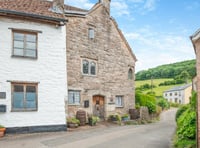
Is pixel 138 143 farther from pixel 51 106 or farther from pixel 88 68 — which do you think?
pixel 88 68

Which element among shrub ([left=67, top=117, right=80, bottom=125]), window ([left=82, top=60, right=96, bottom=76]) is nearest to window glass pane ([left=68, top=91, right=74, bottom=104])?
Result: shrub ([left=67, top=117, right=80, bottom=125])

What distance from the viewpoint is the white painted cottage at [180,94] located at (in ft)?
225

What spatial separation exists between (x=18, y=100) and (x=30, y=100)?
71 centimetres

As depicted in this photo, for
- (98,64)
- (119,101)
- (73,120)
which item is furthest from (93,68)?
(73,120)

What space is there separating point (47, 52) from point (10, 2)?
4089 mm

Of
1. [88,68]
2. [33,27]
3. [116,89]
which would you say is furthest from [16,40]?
[116,89]

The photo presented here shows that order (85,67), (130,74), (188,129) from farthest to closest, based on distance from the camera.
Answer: (130,74) → (85,67) → (188,129)

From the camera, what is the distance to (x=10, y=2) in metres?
17.5

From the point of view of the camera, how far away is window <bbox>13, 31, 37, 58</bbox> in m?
16.4

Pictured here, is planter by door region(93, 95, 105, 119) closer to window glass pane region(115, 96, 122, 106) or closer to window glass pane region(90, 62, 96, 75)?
window glass pane region(115, 96, 122, 106)

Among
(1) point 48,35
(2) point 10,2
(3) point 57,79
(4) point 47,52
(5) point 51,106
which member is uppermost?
(2) point 10,2

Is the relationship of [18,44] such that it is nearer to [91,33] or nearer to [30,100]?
[30,100]

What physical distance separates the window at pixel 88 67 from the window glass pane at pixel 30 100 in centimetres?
699

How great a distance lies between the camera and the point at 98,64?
24.1 meters
